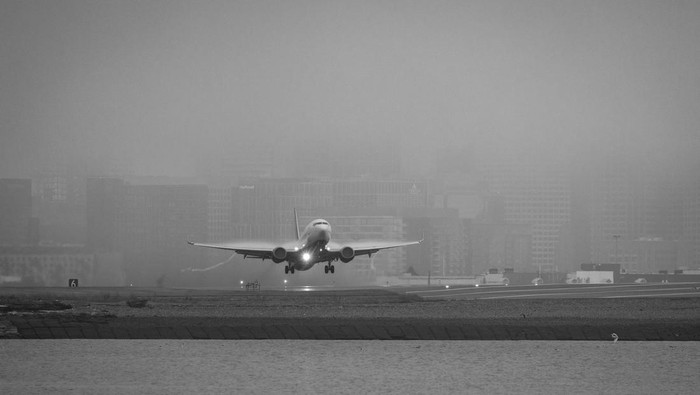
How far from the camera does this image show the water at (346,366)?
20516 mm

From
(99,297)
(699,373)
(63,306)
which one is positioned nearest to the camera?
(699,373)

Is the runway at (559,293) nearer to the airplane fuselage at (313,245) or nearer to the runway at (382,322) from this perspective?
the airplane fuselage at (313,245)

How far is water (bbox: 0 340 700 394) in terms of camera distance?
20.5 meters

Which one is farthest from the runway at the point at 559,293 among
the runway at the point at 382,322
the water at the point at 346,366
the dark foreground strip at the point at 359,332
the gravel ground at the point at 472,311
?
the water at the point at 346,366

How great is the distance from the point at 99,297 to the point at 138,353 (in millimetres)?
41430

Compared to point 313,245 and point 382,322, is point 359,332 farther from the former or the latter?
point 313,245

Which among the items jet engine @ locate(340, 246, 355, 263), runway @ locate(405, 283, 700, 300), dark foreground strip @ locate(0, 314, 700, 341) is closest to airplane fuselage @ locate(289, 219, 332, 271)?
jet engine @ locate(340, 246, 355, 263)

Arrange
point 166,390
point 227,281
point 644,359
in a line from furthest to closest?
point 227,281 → point 644,359 → point 166,390

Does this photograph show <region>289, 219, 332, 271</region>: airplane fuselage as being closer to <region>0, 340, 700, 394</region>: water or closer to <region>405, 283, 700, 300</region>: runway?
<region>405, 283, 700, 300</region>: runway

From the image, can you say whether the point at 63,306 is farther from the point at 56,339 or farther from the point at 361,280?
the point at 361,280

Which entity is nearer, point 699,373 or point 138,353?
point 699,373

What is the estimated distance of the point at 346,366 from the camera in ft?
77.5

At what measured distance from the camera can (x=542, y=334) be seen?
98.0 feet

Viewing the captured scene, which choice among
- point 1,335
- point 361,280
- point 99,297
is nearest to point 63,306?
point 99,297
